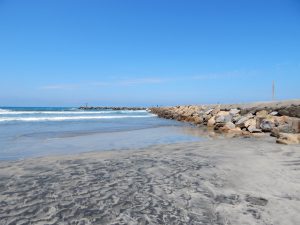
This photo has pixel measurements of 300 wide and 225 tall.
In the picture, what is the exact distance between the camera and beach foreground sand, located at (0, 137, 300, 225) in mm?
3160

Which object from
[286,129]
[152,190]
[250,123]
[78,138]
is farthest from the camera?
[250,123]

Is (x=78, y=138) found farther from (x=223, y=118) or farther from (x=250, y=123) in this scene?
(x=223, y=118)

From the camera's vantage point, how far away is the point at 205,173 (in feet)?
16.4

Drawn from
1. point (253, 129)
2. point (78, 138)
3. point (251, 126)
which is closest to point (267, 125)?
point (253, 129)

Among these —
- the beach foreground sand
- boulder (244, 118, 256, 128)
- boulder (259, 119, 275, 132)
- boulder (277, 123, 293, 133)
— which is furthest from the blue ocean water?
boulder (277, 123, 293, 133)

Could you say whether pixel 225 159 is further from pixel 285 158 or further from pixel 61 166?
pixel 61 166

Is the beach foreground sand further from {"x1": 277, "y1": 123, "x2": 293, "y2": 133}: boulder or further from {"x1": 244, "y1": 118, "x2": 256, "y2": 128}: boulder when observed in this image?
{"x1": 244, "y1": 118, "x2": 256, "y2": 128}: boulder

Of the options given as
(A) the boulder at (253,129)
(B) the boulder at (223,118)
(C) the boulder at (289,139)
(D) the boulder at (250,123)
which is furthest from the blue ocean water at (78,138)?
(C) the boulder at (289,139)

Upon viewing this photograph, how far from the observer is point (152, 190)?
406cm

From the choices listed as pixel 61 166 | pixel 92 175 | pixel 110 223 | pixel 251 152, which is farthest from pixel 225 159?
pixel 110 223

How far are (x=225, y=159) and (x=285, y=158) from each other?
1218 millimetres

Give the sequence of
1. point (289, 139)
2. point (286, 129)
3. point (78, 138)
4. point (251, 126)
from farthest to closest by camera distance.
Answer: point (251, 126), point (78, 138), point (286, 129), point (289, 139)

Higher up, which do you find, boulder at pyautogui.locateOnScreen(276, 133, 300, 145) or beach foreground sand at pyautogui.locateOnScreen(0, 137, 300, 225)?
boulder at pyautogui.locateOnScreen(276, 133, 300, 145)

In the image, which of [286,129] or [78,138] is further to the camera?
[78,138]
